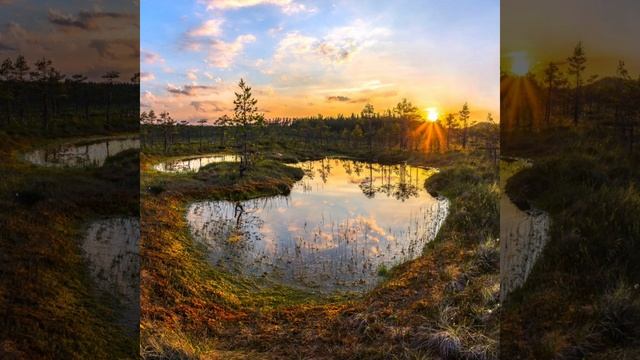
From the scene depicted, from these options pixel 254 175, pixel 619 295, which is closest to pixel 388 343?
pixel 619 295

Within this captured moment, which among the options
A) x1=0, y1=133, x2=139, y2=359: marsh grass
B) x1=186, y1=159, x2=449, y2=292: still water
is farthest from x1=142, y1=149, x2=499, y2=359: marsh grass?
x1=0, y1=133, x2=139, y2=359: marsh grass

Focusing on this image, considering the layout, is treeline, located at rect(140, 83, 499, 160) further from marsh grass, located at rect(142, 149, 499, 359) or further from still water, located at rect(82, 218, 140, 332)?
still water, located at rect(82, 218, 140, 332)

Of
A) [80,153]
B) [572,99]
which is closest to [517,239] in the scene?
[572,99]

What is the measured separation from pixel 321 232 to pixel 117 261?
1289 cm

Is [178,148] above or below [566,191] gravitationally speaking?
above

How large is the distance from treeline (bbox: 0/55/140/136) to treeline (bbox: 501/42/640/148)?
7.34m

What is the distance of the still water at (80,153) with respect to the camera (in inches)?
156

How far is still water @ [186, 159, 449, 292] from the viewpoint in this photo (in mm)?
11953

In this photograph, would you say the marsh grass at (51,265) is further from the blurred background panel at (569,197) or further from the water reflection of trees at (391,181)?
the water reflection of trees at (391,181)

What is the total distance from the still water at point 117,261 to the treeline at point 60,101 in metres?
1.06

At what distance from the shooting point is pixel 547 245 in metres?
7.11

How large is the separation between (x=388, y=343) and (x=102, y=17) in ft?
18.3

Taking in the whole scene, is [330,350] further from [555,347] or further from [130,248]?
[130,248]

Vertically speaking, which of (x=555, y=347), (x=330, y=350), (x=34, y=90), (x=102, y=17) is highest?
(x=102, y=17)
